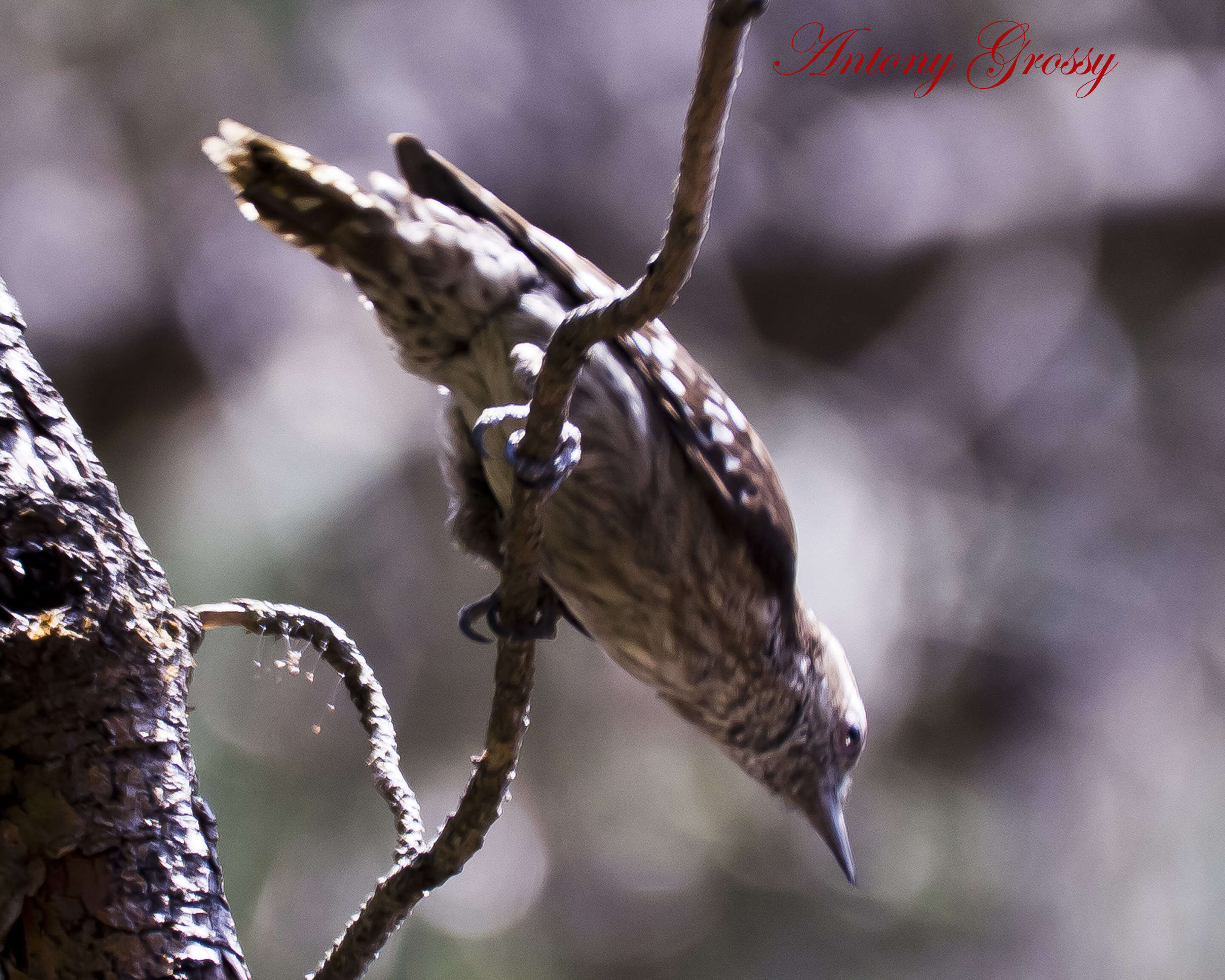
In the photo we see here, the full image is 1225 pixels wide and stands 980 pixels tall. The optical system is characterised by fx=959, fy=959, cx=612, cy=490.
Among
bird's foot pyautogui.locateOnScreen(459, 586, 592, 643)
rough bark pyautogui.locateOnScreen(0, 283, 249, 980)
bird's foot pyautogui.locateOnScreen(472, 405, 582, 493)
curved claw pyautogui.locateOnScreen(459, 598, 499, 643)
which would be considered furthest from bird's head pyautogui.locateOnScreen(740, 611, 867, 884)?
rough bark pyautogui.locateOnScreen(0, 283, 249, 980)

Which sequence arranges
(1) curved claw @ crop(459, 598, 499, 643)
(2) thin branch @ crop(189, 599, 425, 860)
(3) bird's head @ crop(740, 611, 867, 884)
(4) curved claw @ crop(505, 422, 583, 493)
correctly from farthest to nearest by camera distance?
(3) bird's head @ crop(740, 611, 867, 884) < (1) curved claw @ crop(459, 598, 499, 643) < (2) thin branch @ crop(189, 599, 425, 860) < (4) curved claw @ crop(505, 422, 583, 493)

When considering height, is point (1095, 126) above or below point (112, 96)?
above

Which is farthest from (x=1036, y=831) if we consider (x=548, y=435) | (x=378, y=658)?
(x=548, y=435)

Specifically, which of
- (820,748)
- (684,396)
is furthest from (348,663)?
(820,748)

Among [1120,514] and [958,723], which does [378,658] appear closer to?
[958,723]

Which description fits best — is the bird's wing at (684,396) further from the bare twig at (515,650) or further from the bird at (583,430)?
the bare twig at (515,650)

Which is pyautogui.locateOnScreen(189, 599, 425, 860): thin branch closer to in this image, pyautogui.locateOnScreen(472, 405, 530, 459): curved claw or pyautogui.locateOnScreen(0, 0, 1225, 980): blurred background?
pyautogui.locateOnScreen(472, 405, 530, 459): curved claw

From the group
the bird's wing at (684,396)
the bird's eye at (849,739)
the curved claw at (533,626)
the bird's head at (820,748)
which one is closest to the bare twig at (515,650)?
the curved claw at (533,626)
